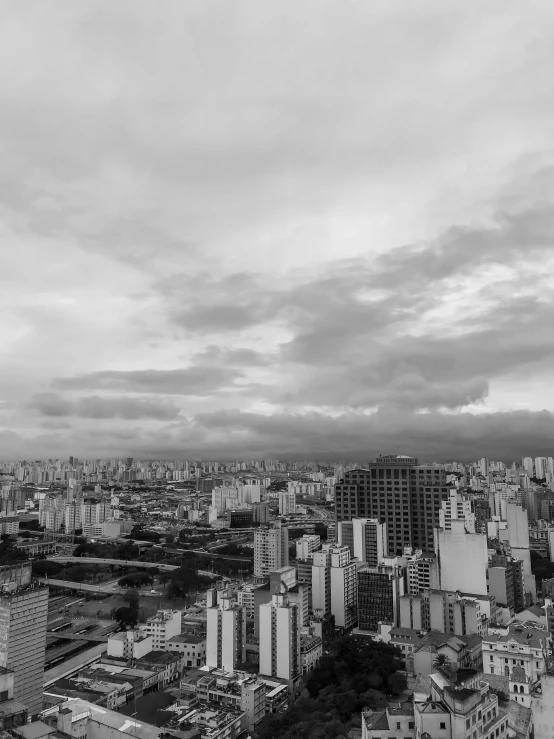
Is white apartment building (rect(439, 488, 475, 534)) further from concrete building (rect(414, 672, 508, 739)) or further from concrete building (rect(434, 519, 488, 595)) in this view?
concrete building (rect(414, 672, 508, 739))

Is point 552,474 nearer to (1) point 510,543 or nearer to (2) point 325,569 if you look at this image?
(1) point 510,543

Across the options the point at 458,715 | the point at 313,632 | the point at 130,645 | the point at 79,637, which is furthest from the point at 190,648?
the point at 458,715

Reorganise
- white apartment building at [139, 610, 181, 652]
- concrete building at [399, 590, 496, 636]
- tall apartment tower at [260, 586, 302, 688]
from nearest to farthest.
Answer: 1. tall apartment tower at [260, 586, 302, 688]
2. concrete building at [399, 590, 496, 636]
3. white apartment building at [139, 610, 181, 652]

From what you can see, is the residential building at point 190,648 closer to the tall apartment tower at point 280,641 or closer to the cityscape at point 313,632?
the cityscape at point 313,632

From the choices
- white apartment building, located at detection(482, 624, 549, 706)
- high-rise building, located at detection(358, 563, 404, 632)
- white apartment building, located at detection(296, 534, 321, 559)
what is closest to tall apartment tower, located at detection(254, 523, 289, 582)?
white apartment building, located at detection(296, 534, 321, 559)

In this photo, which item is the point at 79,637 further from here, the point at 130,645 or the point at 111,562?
the point at 111,562

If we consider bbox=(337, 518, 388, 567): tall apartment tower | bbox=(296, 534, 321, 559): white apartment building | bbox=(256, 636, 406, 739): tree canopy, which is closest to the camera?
bbox=(256, 636, 406, 739): tree canopy

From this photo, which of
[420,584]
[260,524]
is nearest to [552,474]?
[260,524]
